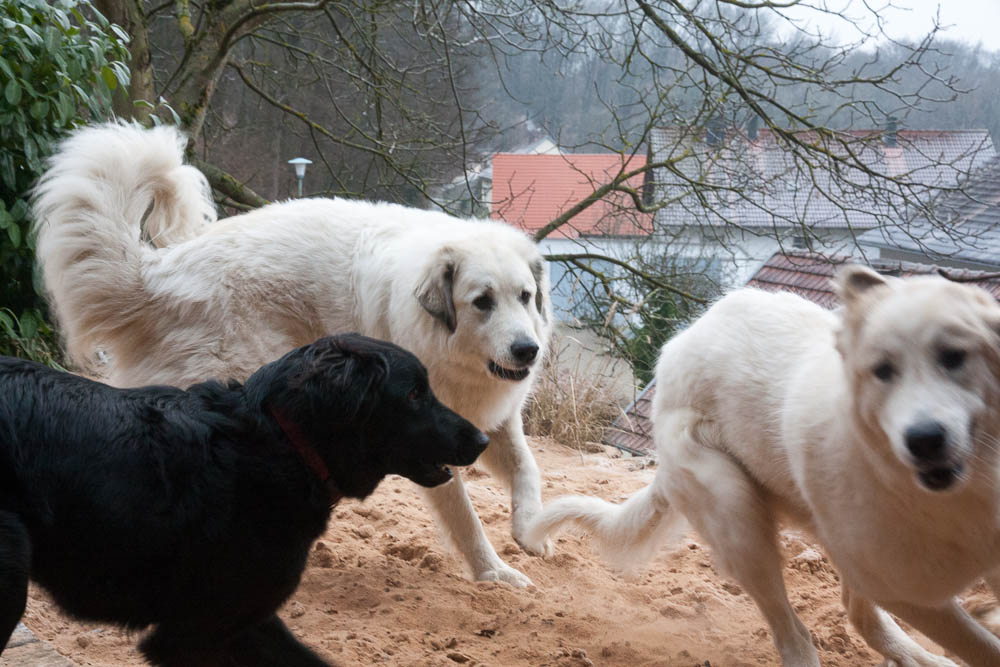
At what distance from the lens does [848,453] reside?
9.11 feet

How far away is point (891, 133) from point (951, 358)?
18.0 feet

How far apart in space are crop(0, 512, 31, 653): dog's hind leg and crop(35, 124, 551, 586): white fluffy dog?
199cm

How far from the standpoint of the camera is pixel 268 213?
15.3ft

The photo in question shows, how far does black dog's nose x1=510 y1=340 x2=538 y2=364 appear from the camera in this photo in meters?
4.18

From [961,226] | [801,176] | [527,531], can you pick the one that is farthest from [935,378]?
[961,226]

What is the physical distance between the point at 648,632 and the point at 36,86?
16.3 feet

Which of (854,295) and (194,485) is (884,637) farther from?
(194,485)

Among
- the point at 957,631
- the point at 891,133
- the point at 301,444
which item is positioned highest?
the point at 891,133

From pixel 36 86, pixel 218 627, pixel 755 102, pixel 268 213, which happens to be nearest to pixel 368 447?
pixel 218 627

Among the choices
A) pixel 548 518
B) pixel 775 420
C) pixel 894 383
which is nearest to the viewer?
pixel 894 383

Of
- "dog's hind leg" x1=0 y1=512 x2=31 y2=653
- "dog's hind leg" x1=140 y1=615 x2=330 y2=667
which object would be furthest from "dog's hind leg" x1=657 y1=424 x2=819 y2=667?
"dog's hind leg" x1=0 y1=512 x2=31 y2=653

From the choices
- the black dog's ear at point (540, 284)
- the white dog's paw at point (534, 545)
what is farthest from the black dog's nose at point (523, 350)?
the white dog's paw at point (534, 545)

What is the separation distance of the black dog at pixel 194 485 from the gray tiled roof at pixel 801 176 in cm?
544

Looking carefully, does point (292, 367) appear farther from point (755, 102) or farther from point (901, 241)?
point (901, 241)
